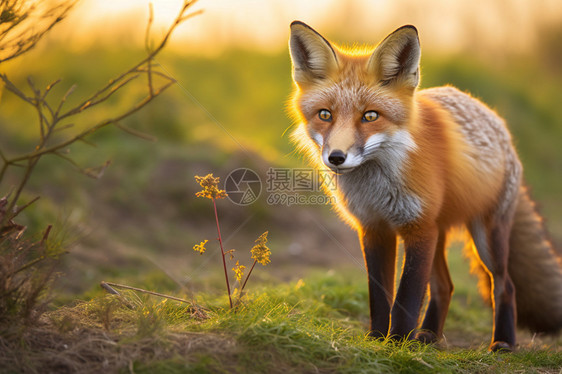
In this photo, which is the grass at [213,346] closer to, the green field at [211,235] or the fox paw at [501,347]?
the green field at [211,235]

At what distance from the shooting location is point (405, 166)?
116 inches

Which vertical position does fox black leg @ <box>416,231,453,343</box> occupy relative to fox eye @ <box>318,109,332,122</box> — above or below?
below

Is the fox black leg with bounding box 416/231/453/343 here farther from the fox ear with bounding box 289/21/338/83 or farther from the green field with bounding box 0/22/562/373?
the fox ear with bounding box 289/21/338/83

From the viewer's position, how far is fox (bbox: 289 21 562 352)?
2.86 metres

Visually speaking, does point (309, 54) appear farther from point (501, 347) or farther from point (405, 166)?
point (501, 347)

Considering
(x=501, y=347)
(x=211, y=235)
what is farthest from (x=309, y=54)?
(x=211, y=235)

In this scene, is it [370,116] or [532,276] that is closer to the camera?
[370,116]

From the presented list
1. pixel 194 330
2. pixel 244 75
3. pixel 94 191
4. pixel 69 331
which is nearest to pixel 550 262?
pixel 194 330

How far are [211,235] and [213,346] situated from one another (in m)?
4.60

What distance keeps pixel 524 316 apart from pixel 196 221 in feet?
14.4

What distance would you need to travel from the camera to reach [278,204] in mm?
7496

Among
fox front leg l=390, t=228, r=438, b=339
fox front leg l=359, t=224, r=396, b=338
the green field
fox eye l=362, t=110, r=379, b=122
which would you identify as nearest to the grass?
the green field

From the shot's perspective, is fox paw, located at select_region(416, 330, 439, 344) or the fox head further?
fox paw, located at select_region(416, 330, 439, 344)

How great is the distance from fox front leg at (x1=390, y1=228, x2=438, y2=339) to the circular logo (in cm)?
423
